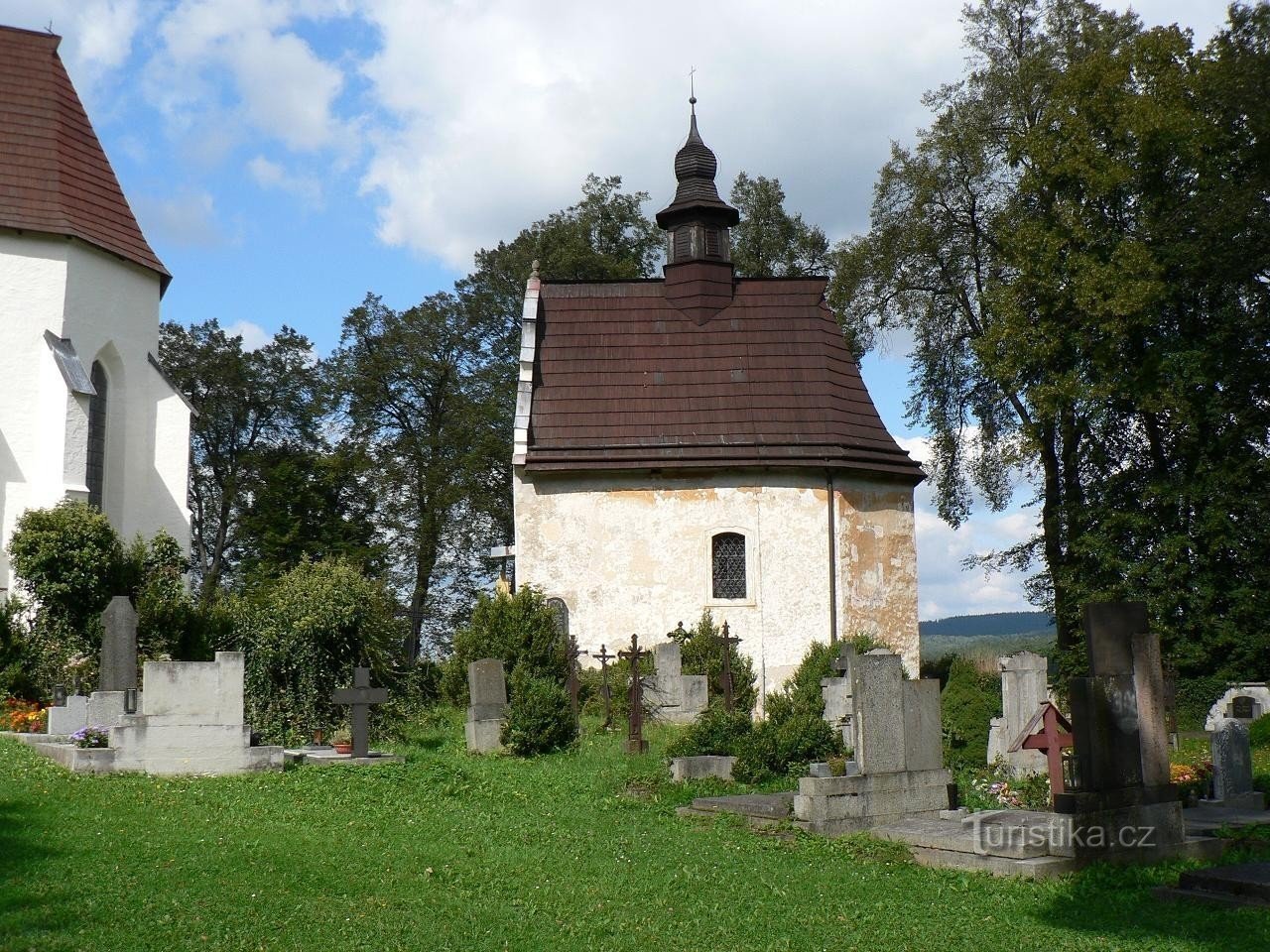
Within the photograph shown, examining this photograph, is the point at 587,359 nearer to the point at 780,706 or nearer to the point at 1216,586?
the point at 780,706

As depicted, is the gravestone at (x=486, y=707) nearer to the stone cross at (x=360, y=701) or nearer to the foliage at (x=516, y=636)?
the stone cross at (x=360, y=701)

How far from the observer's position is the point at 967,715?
19.1 metres

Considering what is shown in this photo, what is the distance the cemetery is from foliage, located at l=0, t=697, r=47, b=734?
0.47 feet

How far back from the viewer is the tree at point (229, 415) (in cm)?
4025

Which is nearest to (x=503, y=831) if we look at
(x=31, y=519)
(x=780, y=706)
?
(x=780, y=706)

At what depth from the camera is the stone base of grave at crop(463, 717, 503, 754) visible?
17219mm

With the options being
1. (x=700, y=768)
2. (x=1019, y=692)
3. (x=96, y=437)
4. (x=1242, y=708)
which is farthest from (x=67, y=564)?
(x=1242, y=708)

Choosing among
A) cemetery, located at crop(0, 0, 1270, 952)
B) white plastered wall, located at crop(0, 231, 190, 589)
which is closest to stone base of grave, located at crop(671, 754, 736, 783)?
cemetery, located at crop(0, 0, 1270, 952)

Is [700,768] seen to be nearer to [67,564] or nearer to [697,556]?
[697,556]

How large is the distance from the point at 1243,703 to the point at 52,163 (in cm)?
2337

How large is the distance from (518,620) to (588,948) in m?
14.5

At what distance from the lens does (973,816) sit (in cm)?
1103

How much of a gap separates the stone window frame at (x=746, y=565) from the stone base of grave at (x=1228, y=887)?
15073mm

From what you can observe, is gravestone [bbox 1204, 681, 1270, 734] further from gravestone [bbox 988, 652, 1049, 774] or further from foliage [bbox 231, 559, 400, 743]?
foliage [bbox 231, 559, 400, 743]
